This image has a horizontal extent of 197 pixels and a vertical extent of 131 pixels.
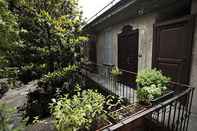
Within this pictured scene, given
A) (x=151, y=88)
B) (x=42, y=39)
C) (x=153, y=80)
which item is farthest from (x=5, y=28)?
(x=42, y=39)

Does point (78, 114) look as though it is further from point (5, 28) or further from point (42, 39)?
point (42, 39)

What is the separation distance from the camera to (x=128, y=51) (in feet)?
17.1

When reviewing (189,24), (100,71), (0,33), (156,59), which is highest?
(189,24)

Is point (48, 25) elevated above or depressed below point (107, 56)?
above

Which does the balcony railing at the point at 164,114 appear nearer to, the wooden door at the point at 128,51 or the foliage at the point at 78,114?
the foliage at the point at 78,114

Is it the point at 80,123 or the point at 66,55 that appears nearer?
the point at 80,123

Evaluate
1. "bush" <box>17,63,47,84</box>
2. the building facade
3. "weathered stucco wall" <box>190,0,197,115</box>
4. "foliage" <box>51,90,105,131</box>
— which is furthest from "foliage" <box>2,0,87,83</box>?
"weathered stucco wall" <box>190,0,197,115</box>

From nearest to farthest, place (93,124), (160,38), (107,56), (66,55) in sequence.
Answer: (93,124) → (160,38) → (66,55) → (107,56)

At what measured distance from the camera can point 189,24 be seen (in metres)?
2.79

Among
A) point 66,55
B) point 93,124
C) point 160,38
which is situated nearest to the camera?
point 93,124

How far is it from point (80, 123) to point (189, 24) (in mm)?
2754

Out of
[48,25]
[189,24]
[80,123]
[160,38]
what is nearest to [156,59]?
[160,38]

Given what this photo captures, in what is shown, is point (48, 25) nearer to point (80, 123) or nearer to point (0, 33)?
point (0, 33)

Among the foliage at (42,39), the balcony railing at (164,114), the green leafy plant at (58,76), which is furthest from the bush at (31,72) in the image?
the balcony railing at (164,114)
